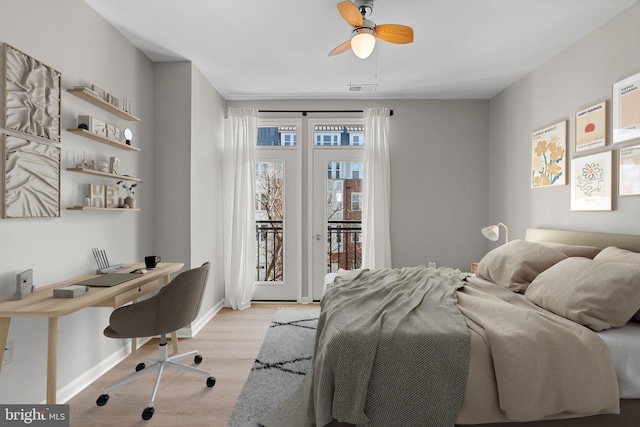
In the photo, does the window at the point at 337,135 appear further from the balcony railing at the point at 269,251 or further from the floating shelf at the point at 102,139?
the floating shelf at the point at 102,139

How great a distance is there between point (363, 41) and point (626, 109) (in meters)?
2.01

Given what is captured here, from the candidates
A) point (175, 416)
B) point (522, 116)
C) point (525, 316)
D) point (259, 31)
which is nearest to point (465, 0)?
A: point (259, 31)

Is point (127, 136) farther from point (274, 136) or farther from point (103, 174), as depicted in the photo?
point (274, 136)

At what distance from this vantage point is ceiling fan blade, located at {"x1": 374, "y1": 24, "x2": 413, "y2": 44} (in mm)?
2506

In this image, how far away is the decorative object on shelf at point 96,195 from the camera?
2621mm

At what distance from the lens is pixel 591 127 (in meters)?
2.92

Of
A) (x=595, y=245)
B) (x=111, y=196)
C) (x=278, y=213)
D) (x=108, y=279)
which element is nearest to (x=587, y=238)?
(x=595, y=245)

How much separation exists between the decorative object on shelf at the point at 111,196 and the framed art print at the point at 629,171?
13.0ft

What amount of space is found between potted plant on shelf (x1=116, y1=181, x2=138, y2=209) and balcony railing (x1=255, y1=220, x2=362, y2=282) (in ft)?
6.31

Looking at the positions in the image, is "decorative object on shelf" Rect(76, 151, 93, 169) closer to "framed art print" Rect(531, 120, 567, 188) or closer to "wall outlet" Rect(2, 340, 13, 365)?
"wall outlet" Rect(2, 340, 13, 365)

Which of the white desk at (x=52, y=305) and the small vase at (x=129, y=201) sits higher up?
the small vase at (x=129, y=201)

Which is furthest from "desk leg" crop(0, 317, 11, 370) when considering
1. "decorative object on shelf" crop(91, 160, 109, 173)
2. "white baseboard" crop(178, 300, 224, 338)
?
"white baseboard" crop(178, 300, 224, 338)

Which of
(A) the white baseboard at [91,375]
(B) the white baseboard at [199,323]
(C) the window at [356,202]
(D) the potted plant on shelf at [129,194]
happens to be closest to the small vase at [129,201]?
(D) the potted plant on shelf at [129,194]

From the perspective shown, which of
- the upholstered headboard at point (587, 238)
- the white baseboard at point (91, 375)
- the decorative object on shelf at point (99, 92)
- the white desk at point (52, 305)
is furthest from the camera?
the decorative object on shelf at point (99, 92)
